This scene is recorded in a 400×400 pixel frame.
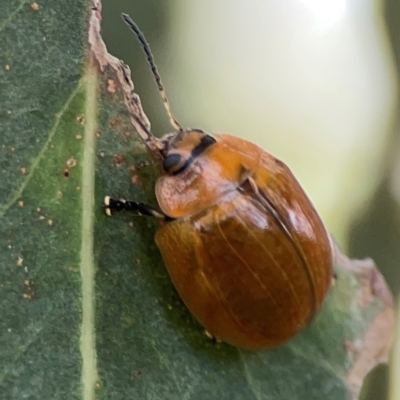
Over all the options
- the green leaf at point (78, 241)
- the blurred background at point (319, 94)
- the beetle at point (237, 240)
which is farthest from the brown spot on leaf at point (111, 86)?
the blurred background at point (319, 94)

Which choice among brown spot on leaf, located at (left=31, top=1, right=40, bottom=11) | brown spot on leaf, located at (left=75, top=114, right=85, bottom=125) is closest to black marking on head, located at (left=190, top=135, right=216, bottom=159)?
brown spot on leaf, located at (left=75, top=114, right=85, bottom=125)

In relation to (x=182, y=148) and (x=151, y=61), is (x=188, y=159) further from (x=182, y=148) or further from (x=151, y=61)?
(x=151, y=61)

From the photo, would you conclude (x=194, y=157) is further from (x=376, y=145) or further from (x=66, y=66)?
(x=376, y=145)

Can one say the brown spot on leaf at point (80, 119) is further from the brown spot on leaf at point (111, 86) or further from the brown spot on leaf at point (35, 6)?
the brown spot on leaf at point (35, 6)

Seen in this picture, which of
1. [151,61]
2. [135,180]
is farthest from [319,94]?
[135,180]

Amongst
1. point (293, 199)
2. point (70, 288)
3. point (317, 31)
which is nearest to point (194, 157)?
point (293, 199)

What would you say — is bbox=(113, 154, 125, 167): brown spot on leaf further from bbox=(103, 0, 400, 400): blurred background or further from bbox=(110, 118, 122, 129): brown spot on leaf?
bbox=(103, 0, 400, 400): blurred background
